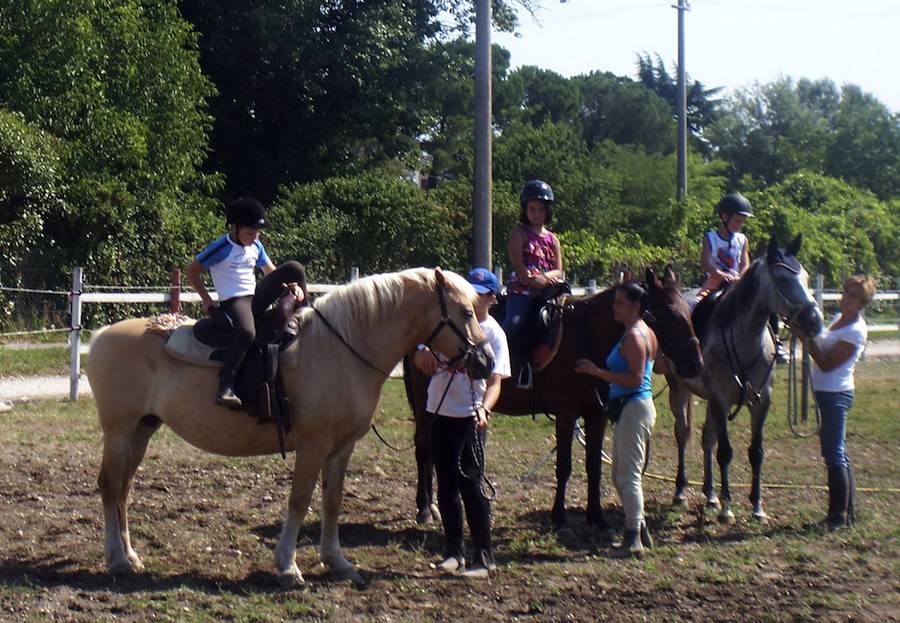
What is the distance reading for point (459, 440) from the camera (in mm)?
6699

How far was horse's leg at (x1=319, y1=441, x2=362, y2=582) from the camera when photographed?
6.72m

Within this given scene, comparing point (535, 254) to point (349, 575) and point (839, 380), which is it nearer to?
point (839, 380)

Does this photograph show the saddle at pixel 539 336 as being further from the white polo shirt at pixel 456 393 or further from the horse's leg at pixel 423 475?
the white polo shirt at pixel 456 393

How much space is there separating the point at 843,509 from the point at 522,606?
3231 mm

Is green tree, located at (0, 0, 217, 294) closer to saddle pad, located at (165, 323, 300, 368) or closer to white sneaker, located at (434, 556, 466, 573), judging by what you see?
saddle pad, located at (165, 323, 300, 368)

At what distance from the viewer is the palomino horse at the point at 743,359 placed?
8680 millimetres

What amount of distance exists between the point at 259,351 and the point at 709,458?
423cm

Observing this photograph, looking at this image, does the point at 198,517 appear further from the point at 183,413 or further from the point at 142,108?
the point at 142,108

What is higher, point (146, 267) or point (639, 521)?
point (146, 267)

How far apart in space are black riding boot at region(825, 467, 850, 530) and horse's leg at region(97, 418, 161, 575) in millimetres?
4803

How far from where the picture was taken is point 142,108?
24.9 metres

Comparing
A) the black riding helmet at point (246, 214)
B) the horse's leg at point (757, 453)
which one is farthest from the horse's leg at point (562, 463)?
the black riding helmet at point (246, 214)

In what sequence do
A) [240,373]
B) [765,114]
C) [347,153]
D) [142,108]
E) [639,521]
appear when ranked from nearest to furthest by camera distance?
[240,373] < [639,521] < [142,108] < [347,153] < [765,114]

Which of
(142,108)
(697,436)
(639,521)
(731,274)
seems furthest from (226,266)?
(142,108)
